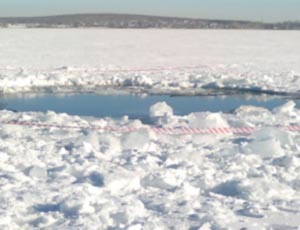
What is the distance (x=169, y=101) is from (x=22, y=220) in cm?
916

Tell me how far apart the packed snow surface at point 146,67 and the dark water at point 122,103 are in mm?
1384

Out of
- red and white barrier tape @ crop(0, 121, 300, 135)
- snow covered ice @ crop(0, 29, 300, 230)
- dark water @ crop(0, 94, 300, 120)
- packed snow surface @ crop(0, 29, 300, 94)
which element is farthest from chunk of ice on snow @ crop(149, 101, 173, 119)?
packed snow surface @ crop(0, 29, 300, 94)

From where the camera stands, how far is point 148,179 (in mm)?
7113

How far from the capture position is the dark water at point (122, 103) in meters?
13.1

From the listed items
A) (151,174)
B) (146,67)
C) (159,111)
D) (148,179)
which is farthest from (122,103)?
(146,67)

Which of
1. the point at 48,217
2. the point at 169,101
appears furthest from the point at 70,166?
the point at 169,101

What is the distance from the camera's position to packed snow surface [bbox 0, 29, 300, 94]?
1773 centimetres

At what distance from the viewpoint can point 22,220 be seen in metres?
5.92

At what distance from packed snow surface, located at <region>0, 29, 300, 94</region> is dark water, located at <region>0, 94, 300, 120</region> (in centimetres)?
138

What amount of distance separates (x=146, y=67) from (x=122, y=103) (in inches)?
372

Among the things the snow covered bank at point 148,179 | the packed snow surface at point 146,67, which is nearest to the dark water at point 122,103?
the packed snow surface at point 146,67

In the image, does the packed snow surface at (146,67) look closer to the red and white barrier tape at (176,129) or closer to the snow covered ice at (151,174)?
the snow covered ice at (151,174)

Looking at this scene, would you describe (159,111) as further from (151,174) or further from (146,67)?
(146,67)

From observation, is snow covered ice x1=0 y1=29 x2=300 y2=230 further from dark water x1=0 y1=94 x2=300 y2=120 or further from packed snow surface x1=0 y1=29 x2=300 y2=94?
packed snow surface x1=0 y1=29 x2=300 y2=94
